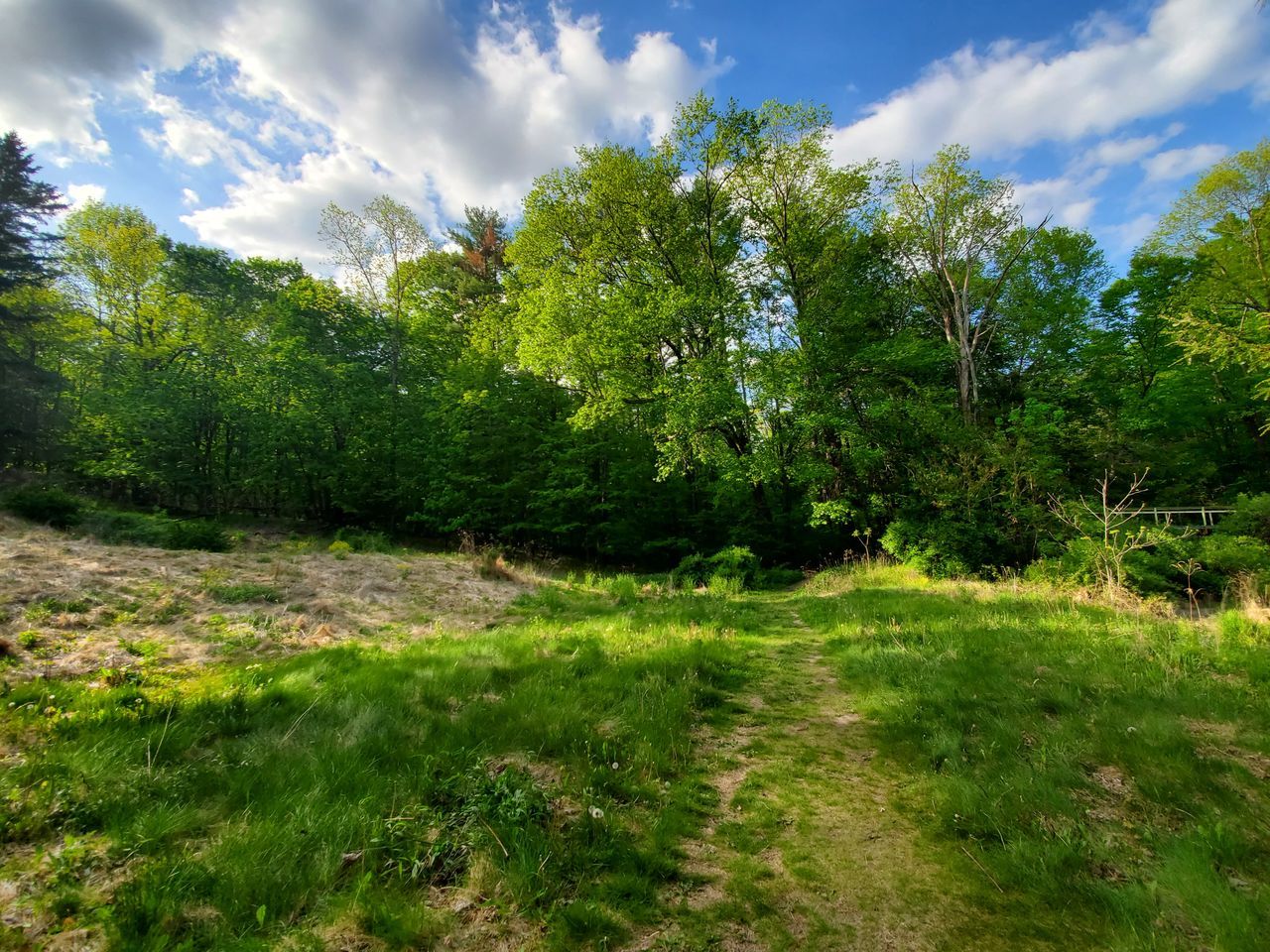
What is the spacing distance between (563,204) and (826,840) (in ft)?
75.5

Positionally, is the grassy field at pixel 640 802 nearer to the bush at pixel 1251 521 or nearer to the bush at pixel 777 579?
the bush at pixel 1251 521

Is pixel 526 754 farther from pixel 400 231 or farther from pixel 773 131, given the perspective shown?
pixel 400 231

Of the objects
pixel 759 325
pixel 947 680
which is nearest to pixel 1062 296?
pixel 759 325

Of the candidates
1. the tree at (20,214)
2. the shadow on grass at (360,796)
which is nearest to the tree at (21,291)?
the tree at (20,214)

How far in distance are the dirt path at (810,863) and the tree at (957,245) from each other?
64.2 feet

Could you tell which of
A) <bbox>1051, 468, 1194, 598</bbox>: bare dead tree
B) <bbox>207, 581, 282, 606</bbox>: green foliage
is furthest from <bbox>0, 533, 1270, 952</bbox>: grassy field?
<bbox>1051, 468, 1194, 598</bbox>: bare dead tree

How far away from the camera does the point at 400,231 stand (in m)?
24.0

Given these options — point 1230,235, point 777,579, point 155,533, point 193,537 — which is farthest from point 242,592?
point 1230,235

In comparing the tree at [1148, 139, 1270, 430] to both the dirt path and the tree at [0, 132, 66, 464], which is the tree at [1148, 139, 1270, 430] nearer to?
the dirt path

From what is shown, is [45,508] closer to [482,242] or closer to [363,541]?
[363,541]

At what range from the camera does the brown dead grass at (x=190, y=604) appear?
222 inches

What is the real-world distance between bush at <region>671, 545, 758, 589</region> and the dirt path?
11.9 metres

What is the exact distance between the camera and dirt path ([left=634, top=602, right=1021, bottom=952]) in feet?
8.04

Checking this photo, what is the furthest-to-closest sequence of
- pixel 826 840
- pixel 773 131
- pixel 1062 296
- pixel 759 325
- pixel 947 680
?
pixel 1062 296
pixel 759 325
pixel 773 131
pixel 947 680
pixel 826 840
